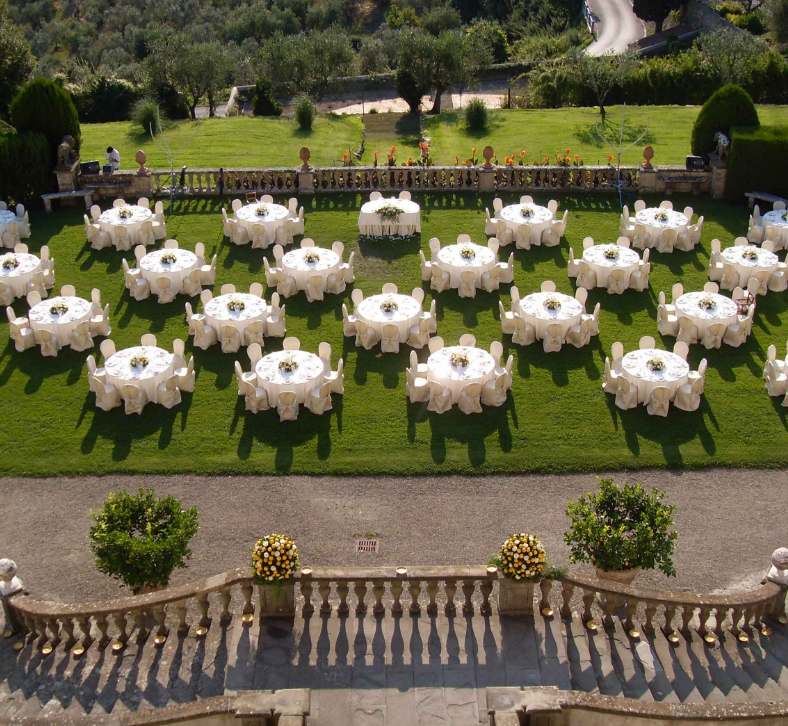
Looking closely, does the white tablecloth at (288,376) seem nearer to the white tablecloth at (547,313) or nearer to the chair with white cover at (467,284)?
the white tablecloth at (547,313)

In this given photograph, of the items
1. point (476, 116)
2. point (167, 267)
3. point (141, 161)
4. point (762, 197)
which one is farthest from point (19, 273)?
point (762, 197)

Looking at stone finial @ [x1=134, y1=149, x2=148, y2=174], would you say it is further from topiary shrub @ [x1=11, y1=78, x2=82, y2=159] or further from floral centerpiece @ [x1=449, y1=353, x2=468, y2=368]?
floral centerpiece @ [x1=449, y1=353, x2=468, y2=368]

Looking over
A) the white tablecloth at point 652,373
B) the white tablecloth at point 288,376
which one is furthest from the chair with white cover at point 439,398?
the white tablecloth at point 652,373

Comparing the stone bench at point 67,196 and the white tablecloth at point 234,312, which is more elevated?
the white tablecloth at point 234,312

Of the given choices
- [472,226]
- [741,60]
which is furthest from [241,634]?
[741,60]

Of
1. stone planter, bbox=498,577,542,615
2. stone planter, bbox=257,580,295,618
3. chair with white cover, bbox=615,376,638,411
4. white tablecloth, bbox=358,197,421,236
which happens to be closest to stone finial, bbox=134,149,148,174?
white tablecloth, bbox=358,197,421,236

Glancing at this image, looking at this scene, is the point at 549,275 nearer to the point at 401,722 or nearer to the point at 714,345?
the point at 714,345

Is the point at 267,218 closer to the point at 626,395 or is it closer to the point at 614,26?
the point at 626,395
